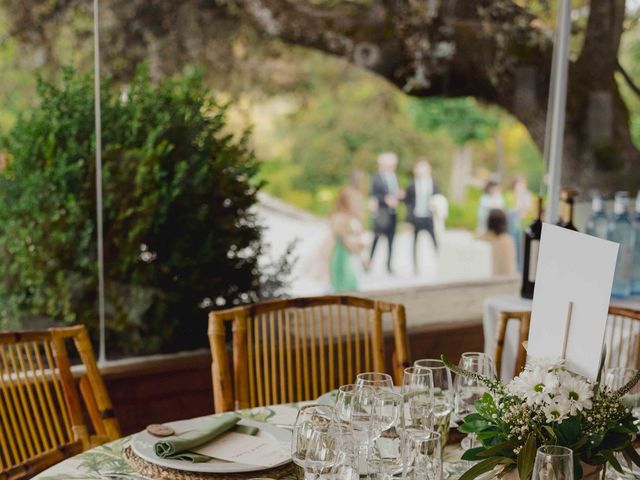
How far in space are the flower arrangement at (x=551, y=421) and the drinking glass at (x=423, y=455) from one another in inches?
2.0

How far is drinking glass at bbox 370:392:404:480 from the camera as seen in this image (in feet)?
4.53

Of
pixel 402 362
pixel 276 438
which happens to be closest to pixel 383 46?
pixel 402 362

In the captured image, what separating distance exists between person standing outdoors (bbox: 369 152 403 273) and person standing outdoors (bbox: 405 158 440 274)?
0.08 metres

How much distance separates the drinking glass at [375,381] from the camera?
1.50m

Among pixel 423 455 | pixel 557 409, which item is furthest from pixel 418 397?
pixel 557 409

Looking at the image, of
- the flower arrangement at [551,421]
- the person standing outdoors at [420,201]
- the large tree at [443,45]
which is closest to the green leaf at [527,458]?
the flower arrangement at [551,421]

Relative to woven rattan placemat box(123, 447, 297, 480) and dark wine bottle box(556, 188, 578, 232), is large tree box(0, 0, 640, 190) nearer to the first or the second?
dark wine bottle box(556, 188, 578, 232)

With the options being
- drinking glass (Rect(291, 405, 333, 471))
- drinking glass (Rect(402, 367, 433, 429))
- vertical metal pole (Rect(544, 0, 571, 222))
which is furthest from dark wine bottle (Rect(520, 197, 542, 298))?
drinking glass (Rect(291, 405, 333, 471))

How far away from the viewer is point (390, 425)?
142cm

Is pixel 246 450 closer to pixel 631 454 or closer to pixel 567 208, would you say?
pixel 631 454

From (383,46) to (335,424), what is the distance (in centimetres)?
237

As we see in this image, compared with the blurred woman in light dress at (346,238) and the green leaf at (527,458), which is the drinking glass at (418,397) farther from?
the blurred woman in light dress at (346,238)

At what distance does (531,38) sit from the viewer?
3633 mm

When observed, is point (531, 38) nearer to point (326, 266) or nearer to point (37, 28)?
point (326, 266)
